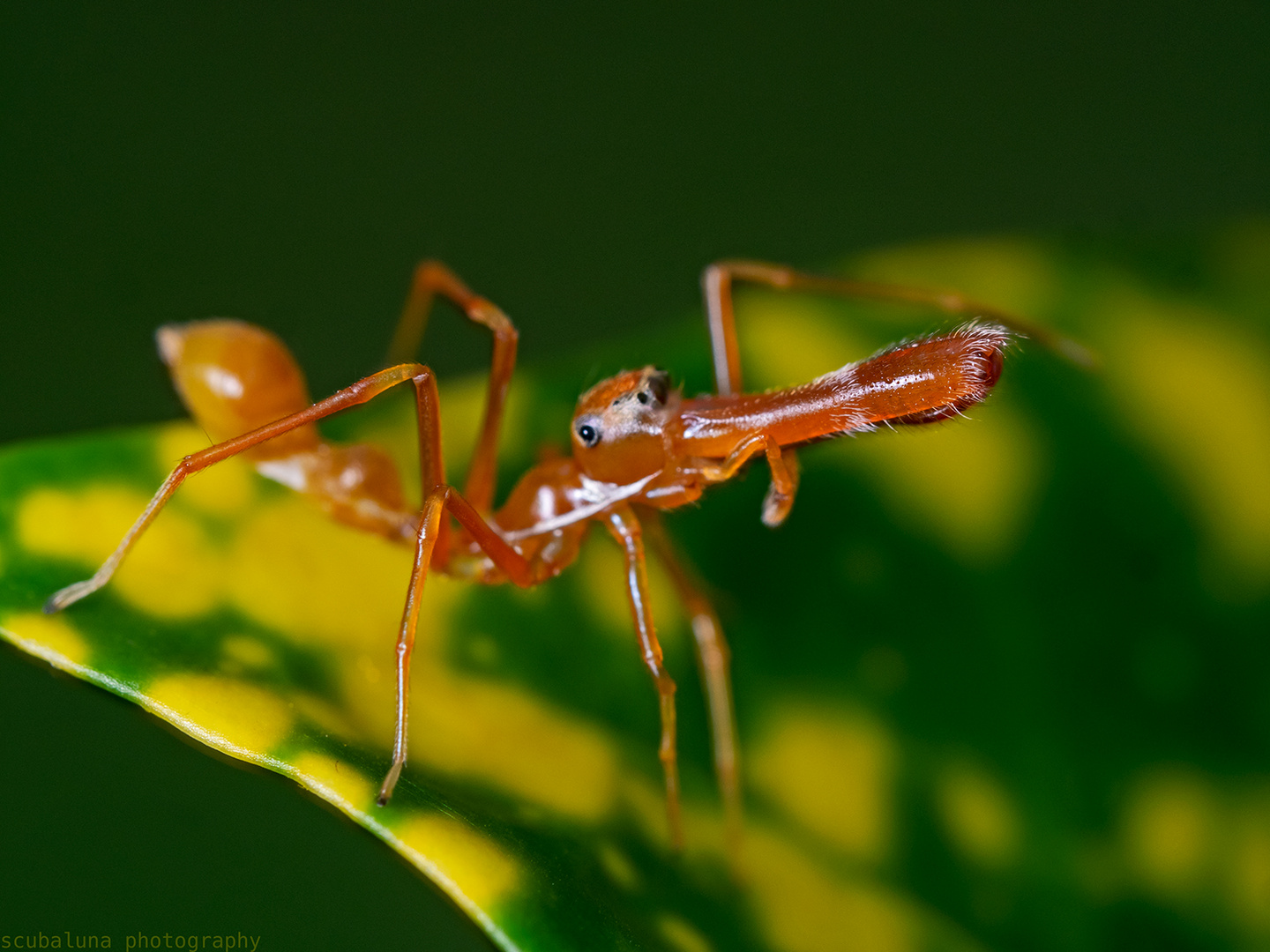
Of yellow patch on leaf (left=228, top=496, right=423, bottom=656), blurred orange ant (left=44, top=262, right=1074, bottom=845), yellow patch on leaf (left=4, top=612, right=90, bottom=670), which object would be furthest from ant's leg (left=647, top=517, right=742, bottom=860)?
yellow patch on leaf (left=4, top=612, right=90, bottom=670)

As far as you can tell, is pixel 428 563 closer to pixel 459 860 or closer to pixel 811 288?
pixel 459 860

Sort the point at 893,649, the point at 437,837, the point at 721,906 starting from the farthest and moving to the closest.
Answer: the point at 893,649 → the point at 721,906 → the point at 437,837

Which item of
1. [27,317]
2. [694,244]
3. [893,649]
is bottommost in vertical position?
[27,317]

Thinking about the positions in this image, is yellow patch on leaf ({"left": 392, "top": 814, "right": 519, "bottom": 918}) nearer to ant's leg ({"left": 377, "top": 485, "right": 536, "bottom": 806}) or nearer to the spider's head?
ant's leg ({"left": 377, "top": 485, "right": 536, "bottom": 806})

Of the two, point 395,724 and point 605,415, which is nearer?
point 395,724

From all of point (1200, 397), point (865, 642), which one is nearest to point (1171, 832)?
point (865, 642)

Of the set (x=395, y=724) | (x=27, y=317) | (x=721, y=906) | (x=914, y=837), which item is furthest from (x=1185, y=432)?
(x=27, y=317)

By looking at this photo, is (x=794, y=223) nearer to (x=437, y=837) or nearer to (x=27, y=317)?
(x=27, y=317)
